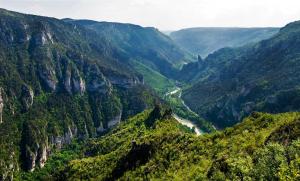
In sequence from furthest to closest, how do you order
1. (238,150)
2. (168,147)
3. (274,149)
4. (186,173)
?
(168,147) < (186,173) < (238,150) < (274,149)

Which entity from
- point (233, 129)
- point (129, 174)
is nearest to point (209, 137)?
point (233, 129)

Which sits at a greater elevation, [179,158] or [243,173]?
[243,173]

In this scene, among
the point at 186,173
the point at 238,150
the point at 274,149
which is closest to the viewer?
the point at 274,149

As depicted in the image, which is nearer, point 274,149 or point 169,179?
point 274,149

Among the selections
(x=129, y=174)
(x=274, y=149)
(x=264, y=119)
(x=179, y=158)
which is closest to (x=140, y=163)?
(x=129, y=174)

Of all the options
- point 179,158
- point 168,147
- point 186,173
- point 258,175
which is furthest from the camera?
point 168,147

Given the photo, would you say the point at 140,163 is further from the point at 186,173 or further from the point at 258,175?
the point at 258,175

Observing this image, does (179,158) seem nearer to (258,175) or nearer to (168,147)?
(168,147)

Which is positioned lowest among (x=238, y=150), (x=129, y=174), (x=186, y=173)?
(x=129, y=174)

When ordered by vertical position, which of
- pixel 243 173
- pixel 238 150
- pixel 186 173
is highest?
pixel 243 173
